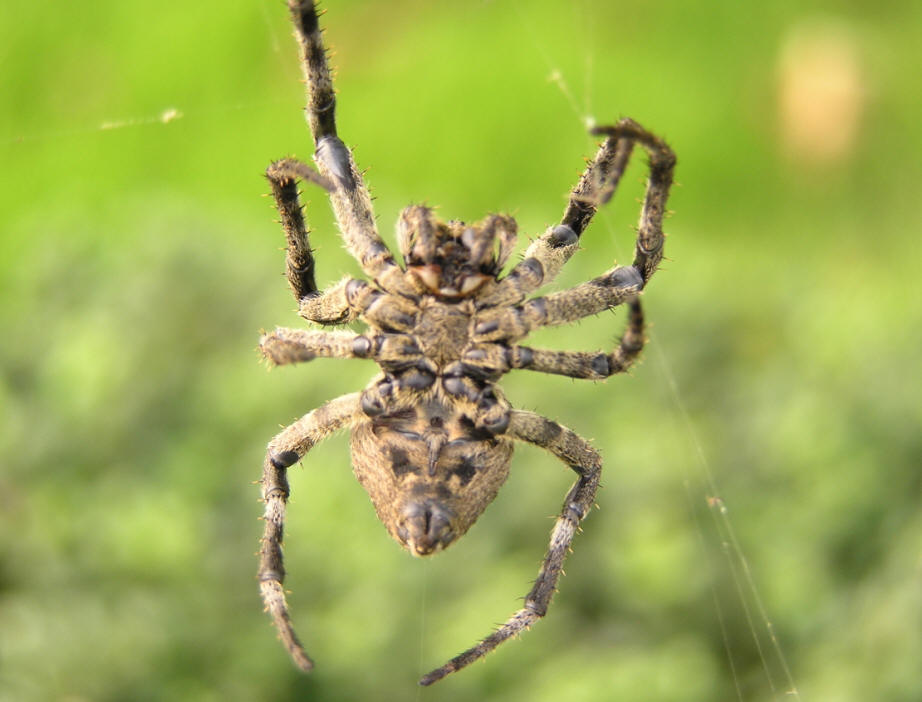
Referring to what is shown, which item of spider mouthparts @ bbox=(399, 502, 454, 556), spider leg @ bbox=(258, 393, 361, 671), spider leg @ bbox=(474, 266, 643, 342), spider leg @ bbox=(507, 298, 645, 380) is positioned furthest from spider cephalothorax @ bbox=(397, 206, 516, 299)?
spider mouthparts @ bbox=(399, 502, 454, 556)

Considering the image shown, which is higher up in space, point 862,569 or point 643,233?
point 643,233

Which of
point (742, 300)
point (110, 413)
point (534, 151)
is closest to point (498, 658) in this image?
point (110, 413)

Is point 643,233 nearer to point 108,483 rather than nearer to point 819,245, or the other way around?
point 108,483

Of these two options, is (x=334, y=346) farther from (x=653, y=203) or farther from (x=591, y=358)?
(x=653, y=203)

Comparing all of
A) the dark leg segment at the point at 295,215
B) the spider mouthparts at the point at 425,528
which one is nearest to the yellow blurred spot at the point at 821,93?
the dark leg segment at the point at 295,215

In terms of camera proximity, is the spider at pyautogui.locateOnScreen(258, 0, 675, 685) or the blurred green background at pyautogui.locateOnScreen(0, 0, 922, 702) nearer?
the spider at pyautogui.locateOnScreen(258, 0, 675, 685)

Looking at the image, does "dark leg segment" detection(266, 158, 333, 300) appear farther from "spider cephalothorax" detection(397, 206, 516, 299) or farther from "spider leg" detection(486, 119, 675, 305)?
"spider leg" detection(486, 119, 675, 305)
